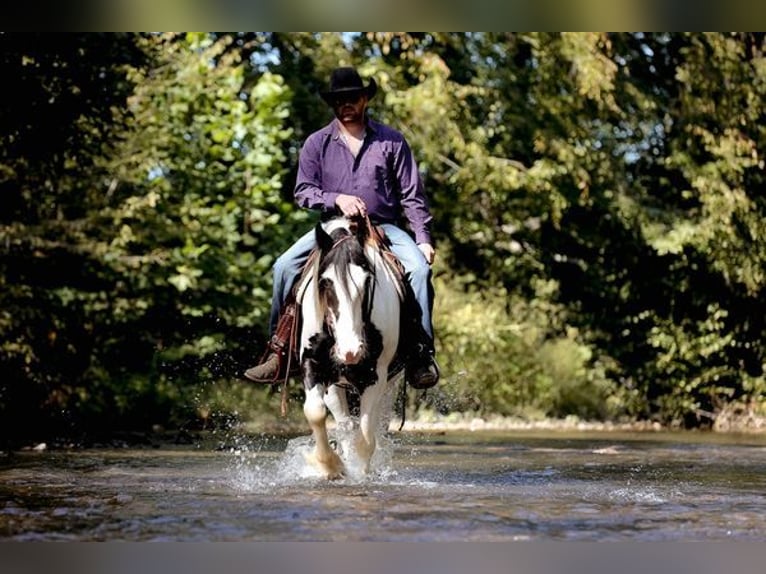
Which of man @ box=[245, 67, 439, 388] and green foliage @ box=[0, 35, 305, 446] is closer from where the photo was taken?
A: man @ box=[245, 67, 439, 388]

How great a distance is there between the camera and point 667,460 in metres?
13.7

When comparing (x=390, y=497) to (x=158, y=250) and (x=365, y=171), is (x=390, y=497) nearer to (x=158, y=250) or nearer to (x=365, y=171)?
(x=365, y=171)

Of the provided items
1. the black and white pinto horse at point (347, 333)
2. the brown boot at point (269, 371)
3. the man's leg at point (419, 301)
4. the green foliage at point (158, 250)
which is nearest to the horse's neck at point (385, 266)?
the black and white pinto horse at point (347, 333)

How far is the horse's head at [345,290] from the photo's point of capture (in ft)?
31.4

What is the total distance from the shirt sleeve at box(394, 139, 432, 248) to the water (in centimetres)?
175

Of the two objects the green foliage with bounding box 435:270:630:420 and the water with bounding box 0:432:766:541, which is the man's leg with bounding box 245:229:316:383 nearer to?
the water with bounding box 0:432:766:541

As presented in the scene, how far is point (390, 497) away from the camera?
353 inches

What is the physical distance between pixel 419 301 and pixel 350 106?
1.40m

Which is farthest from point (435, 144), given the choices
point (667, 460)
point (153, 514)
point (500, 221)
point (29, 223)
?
point (153, 514)

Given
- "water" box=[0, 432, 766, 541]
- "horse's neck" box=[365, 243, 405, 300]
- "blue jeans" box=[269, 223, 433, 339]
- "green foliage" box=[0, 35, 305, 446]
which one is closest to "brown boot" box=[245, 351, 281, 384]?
"blue jeans" box=[269, 223, 433, 339]

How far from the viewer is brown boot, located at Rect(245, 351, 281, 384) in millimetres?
10680

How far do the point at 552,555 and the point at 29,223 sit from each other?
12.4 metres
